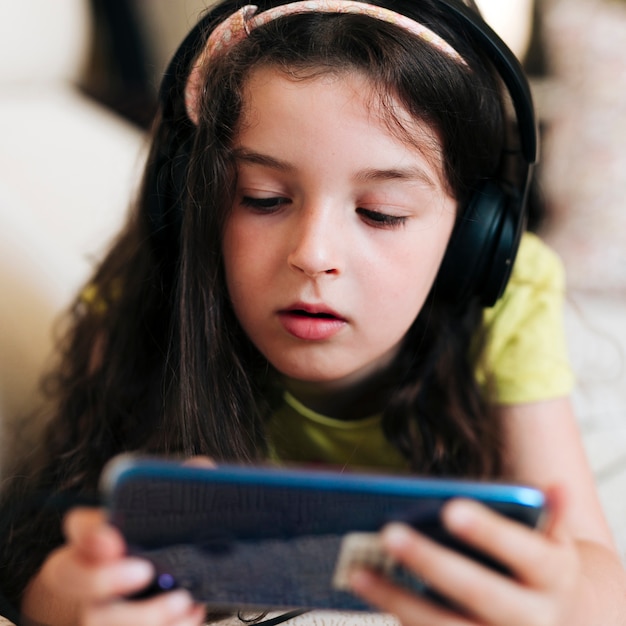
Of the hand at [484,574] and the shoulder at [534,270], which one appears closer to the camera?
the hand at [484,574]

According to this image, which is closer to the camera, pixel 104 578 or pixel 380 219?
pixel 104 578

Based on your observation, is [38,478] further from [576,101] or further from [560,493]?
[576,101]

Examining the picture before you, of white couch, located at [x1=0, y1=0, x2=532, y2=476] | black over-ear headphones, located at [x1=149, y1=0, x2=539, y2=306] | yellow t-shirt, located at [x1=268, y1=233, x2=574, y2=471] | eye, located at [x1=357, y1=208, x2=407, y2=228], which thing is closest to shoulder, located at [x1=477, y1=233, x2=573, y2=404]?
yellow t-shirt, located at [x1=268, y1=233, x2=574, y2=471]

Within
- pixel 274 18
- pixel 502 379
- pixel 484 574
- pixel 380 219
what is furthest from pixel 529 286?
pixel 484 574

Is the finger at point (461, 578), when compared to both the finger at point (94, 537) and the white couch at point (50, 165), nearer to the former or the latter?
the finger at point (94, 537)

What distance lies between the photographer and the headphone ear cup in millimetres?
752

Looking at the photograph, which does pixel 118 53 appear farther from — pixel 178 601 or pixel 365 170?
pixel 178 601

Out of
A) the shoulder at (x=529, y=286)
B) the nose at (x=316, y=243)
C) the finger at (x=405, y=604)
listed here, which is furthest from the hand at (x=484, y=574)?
the shoulder at (x=529, y=286)

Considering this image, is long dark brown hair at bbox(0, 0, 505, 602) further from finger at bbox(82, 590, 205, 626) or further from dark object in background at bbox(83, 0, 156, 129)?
dark object in background at bbox(83, 0, 156, 129)

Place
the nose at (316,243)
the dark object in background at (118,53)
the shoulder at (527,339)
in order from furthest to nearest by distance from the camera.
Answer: the dark object in background at (118,53)
the shoulder at (527,339)
the nose at (316,243)

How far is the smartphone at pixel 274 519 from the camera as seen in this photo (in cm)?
42

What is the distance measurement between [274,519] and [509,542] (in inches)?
5.2

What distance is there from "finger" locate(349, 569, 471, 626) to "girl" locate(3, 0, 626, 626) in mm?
88

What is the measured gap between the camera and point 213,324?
748mm
